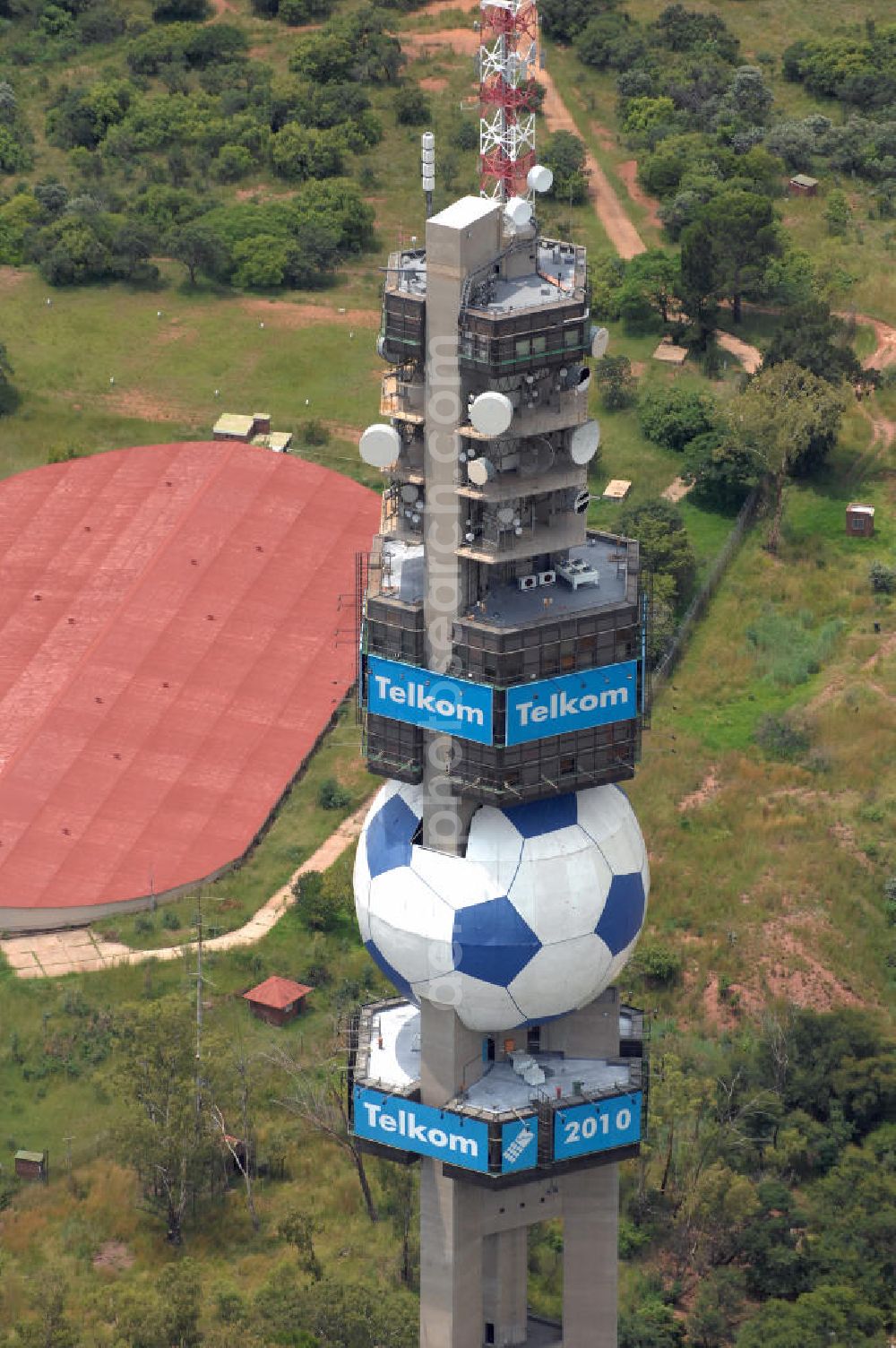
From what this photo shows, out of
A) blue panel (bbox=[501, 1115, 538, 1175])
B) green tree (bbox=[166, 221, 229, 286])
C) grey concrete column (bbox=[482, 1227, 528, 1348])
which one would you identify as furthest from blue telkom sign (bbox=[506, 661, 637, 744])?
green tree (bbox=[166, 221, 229, 286])

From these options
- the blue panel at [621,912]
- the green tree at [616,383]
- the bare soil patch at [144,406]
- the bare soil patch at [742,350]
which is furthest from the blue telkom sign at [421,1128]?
the bare soil patch at [144,406]

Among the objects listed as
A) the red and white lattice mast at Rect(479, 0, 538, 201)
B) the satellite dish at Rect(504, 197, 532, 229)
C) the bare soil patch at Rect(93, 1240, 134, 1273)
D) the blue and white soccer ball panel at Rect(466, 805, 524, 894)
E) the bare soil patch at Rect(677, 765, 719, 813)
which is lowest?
the bare soil patch at Rect(93, 1240, 134, 1273)

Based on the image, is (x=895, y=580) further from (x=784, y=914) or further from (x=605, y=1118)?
(x=605, y=1118)

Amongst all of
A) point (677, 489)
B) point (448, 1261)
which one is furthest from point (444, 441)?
point (677, 489)

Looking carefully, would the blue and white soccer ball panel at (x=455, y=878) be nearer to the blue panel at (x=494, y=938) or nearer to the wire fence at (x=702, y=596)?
the blue panel at (x=494, y=938)

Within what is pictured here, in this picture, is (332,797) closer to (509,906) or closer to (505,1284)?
(505,1284)

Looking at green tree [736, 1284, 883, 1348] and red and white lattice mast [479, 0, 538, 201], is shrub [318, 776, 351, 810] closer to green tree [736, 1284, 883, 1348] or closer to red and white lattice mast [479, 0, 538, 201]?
green tree [736, 1284, 883, 1348]
